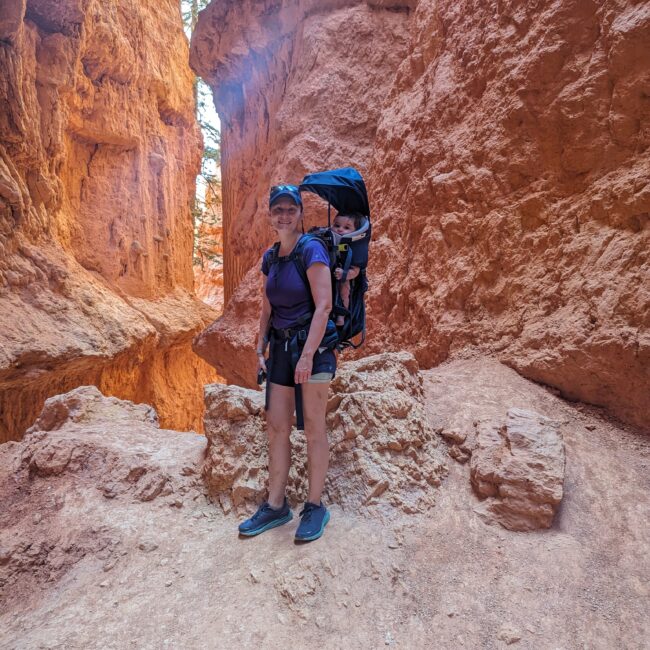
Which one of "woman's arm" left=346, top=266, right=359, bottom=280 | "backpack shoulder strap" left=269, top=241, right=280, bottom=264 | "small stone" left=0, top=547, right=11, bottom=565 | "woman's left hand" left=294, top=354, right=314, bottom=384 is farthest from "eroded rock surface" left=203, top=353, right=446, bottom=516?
"small stone" left=0, top=547, right=11, bottom=565

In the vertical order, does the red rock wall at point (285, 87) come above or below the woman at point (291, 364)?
above

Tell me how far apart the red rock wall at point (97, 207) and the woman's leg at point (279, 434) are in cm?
479

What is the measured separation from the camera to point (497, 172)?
4051 millimetres

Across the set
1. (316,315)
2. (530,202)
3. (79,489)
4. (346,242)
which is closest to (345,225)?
(346,242)

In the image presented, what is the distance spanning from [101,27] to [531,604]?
35.5 ft

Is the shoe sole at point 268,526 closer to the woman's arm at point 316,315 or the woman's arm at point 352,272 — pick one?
the woman's arm at point 316,315

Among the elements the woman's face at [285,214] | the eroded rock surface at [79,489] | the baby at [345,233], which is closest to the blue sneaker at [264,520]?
the eroded rock surface at [79,489]

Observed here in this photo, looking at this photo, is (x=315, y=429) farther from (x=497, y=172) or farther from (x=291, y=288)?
(x=497, y=172)

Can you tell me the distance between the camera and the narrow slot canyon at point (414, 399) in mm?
2098

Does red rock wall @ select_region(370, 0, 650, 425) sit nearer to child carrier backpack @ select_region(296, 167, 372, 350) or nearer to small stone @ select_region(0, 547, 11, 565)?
child carrier backpack @ select_region(296, 167, 372, 350)

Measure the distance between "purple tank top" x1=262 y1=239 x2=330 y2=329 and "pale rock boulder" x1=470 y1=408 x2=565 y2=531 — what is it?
130 centimetres

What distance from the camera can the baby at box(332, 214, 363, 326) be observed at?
246 centimetres

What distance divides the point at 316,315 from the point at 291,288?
0.72ft

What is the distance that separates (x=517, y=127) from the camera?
3916 mm
